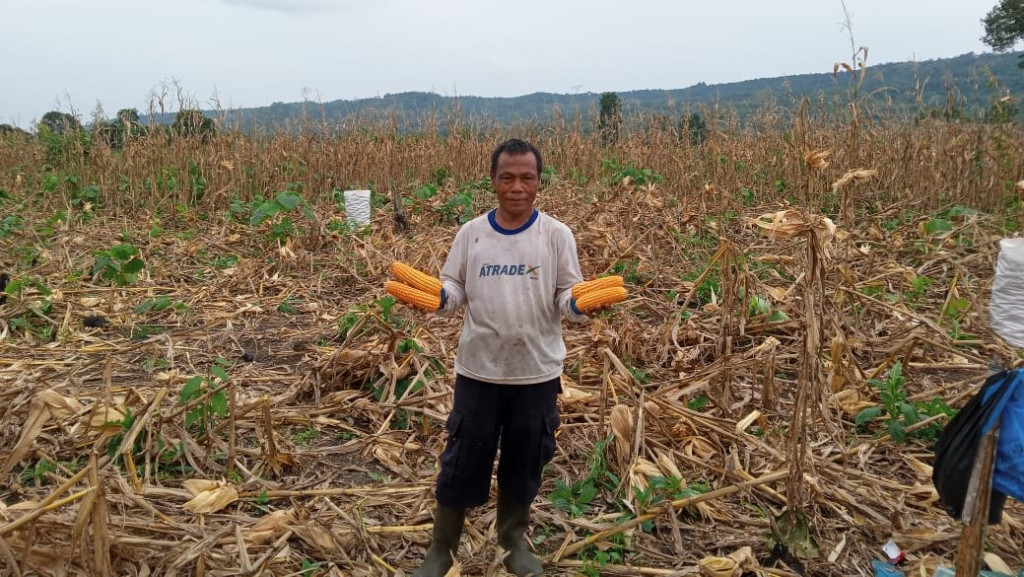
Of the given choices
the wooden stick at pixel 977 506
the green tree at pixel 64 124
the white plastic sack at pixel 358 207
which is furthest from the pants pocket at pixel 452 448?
the green tree at pixel 64 124

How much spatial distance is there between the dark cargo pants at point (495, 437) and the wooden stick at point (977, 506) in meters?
1.08

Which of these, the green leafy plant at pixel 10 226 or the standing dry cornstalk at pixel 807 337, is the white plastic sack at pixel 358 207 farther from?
the standing dry cornstalk at pixel 807 337

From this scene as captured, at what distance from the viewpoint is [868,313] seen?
4457 millimetres

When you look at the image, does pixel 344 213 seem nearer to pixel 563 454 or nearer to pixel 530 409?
pixel 563 454

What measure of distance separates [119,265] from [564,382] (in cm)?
406

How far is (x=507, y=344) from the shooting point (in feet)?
6.51

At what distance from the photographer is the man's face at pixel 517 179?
6.41 feet

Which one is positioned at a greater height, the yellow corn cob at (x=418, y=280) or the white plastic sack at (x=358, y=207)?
the yellow corn cob at (x=418, y=280)

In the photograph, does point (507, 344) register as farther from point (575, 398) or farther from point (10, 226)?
point (10, 226)

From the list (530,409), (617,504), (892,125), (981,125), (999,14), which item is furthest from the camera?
(999,14)

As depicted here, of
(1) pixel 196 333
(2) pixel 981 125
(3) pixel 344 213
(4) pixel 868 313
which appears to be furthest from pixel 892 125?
(1) pixel 196 333

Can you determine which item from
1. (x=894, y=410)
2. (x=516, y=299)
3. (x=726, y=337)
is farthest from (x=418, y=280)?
(x=894, y=410)

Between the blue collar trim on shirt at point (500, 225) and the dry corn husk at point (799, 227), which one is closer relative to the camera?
the blue collar trim on shirt at point (500, 225)

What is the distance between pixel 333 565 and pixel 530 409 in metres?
0.83
